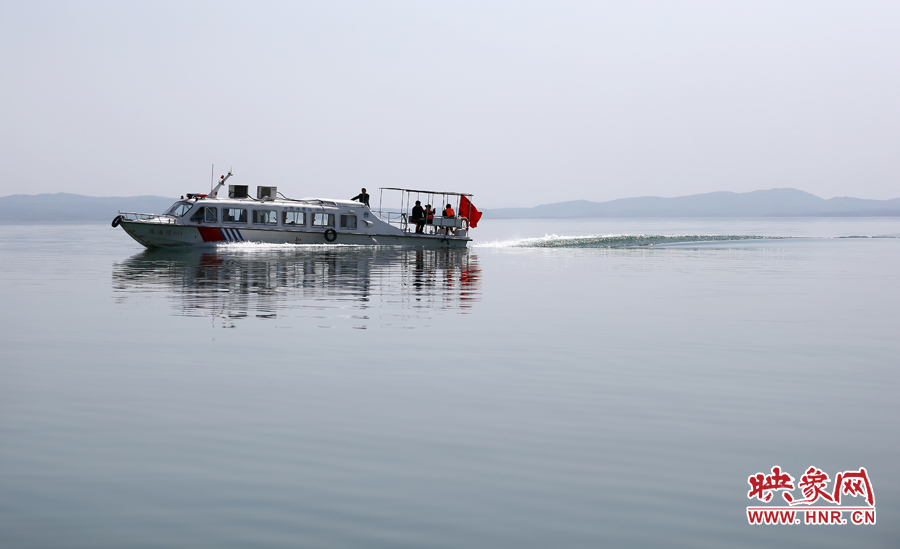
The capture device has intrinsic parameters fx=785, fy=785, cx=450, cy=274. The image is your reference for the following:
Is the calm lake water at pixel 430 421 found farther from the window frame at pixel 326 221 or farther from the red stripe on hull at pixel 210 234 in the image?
the window frame at pixel 326 221

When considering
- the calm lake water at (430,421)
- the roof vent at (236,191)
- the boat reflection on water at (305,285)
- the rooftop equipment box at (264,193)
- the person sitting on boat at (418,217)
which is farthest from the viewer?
the person sitting on boat at (418,217)

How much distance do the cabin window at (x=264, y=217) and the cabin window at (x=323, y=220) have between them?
2.64m

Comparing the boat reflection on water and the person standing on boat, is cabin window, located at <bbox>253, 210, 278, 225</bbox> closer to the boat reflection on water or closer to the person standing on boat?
the boat reflection on water

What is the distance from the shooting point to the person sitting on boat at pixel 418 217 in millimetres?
53578

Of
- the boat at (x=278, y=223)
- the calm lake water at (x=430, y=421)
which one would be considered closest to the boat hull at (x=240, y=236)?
the boat at (x=278, y=223)

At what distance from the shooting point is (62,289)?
2508cm

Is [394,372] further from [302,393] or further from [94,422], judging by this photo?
[94,422]

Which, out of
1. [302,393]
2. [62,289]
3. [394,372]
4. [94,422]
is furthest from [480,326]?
[62,289]

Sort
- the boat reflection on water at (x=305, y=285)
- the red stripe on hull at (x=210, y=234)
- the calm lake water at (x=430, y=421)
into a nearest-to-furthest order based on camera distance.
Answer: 1. the calm lake water at (x=430, y=421)
2. the boat reflection on water at (x=305, y=285)
3. the red stripe on hull at (x=210, y=234)

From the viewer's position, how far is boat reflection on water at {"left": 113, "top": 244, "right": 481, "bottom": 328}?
1902 centimetres

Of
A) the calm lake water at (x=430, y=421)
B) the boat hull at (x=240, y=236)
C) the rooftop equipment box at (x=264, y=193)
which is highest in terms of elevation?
the rooftop equipment box at (x=264, y=193)

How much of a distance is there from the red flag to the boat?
0.07 meters

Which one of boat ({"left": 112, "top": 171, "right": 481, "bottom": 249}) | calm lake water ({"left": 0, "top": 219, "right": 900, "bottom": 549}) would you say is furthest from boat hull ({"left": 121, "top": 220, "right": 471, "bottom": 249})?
calm lake water ({"left": 0, "top": 219, "right": 900, "bottom": 549})

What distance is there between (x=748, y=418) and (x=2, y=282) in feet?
89.0
